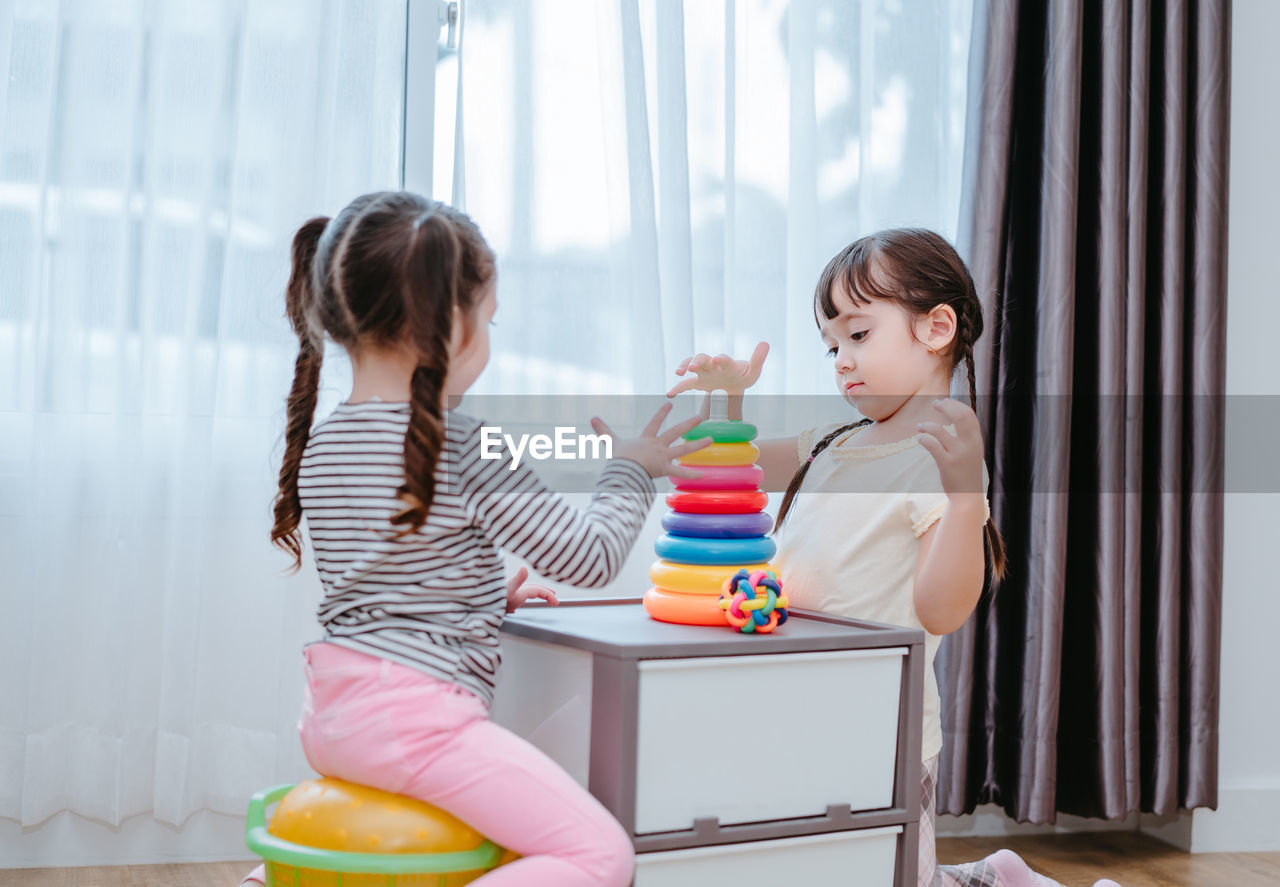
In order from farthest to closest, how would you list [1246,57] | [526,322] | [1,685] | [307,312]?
[1246,57] < [526,322] < [1,685] < [307,312]

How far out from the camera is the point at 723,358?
4.20 ft

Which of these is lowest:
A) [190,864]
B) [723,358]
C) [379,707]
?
[190,864]

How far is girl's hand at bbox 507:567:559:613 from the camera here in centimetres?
129

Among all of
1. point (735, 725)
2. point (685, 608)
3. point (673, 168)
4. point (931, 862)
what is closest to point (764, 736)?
point (735, 725)

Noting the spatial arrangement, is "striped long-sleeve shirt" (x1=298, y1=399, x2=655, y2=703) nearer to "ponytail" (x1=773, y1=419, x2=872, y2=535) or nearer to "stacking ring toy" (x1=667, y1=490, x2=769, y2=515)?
"stacking ring toy" (x1=667, y1=490, x2=769, y2=515)

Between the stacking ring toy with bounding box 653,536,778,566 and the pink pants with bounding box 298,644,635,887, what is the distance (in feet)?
0.87

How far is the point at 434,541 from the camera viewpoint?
1.05m

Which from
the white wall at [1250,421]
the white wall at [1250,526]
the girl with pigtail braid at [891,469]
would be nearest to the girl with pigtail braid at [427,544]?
the girl with pigtail braid at [891,469]

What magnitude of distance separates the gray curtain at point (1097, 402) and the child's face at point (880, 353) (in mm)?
652

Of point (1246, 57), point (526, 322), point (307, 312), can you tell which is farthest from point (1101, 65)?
point (307, 312)

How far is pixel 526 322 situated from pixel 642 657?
3.11 feet

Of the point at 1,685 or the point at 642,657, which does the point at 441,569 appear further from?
the point at 1,685

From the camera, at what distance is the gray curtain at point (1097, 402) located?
6.44ft

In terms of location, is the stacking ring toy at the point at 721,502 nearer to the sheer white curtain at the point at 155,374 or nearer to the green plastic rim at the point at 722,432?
the green plastic rim at the point at 722,432
